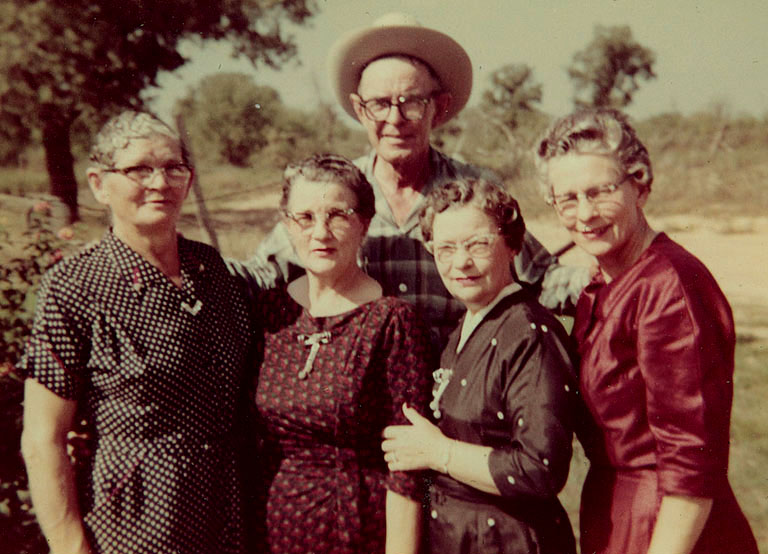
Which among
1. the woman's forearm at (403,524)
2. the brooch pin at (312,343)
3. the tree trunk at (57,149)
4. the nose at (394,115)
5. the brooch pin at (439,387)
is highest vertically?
the tree trunk at (57,149)

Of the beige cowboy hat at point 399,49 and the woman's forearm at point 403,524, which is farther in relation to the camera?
the beige cowboy hat at point 399,49

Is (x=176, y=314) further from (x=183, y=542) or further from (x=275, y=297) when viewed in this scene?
(x=183, y=542)

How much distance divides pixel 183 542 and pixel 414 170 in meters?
1.76

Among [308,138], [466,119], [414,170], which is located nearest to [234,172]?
[308,138]

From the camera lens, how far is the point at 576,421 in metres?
2.05

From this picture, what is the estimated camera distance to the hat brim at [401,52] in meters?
2.86

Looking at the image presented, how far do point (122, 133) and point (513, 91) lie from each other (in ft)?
88.3

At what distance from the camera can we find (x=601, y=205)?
196cm

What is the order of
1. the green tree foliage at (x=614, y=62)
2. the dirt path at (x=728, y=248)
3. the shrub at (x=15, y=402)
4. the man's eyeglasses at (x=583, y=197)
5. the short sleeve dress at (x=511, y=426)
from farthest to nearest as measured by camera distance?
1. the green tree foliage at (x=614, y=62)
2. the dirt path at (x=728, y=248)
3. the shrub at (x=15, y=402)
4. the man's eyeglasses at (x=583, y=197)
5. the short sleeve dress at (x=511, y=426)

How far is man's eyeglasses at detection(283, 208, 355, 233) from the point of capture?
2.20m

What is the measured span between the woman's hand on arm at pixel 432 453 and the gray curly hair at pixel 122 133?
1.18 m

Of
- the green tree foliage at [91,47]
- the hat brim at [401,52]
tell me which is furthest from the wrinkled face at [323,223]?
the green tree foliage at [91,47]

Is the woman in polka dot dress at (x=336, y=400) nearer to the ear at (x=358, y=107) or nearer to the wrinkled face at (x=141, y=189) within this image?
the wrinkled face at (x=141, y=189)

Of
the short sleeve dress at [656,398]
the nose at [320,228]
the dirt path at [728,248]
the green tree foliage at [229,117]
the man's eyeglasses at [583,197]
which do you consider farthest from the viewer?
the green tree foliage at [229,117]
